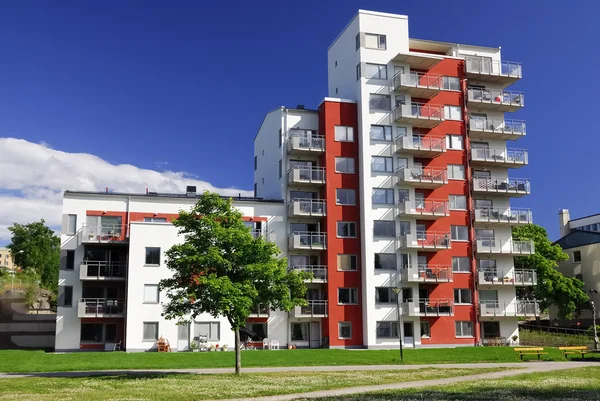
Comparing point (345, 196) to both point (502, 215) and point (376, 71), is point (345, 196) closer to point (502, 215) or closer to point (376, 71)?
point (376, 71)

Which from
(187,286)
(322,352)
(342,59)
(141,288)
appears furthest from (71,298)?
(342,59)

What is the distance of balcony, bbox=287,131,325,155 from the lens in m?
58.5

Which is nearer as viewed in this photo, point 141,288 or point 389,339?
point 141,288

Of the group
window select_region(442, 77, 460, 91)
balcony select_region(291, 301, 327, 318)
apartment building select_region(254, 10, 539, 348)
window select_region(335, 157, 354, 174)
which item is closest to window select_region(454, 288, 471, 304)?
apartment building select_region(254, 10, 539, 348)

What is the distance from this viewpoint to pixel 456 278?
196ft

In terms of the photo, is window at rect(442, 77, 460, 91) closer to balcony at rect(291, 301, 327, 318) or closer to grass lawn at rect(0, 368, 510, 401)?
balcony at rect(291, 301, 327, 318)

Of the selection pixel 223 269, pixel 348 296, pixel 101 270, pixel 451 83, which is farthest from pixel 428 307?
pixel 223 269

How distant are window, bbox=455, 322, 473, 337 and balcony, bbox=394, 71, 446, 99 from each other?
21433 mm

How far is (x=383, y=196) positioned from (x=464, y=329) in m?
14.2

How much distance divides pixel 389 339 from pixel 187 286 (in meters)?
29.9

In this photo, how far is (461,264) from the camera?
60.5m

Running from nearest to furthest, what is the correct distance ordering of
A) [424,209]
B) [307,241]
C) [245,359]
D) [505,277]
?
1. [245,359]
2. [307,241]
3. [424,209]
4. [505,277]

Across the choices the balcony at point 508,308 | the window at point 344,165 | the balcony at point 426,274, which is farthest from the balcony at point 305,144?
the balcony at point 508,308

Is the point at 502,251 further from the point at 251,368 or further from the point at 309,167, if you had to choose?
the point at 251,368
